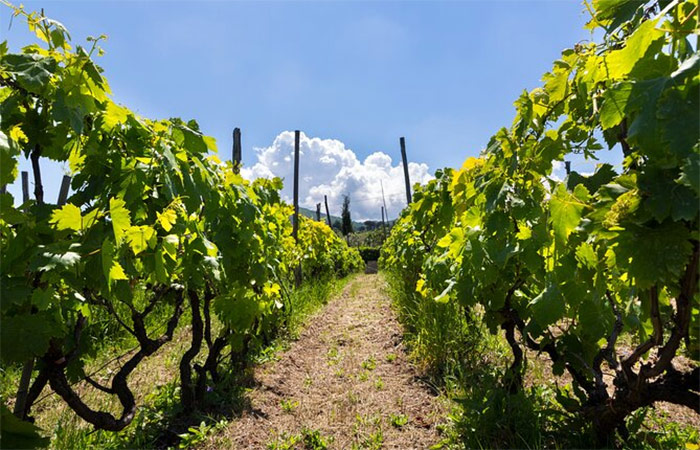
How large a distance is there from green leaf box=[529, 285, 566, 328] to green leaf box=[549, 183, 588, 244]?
361 millimetres

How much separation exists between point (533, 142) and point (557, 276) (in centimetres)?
63

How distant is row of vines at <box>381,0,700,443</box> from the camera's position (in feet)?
3.20

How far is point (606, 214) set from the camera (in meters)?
1.15

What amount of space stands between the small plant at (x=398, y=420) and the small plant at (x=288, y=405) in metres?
0.88

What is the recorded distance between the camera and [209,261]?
243cm

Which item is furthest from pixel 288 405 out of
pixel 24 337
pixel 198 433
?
pixel 24 337

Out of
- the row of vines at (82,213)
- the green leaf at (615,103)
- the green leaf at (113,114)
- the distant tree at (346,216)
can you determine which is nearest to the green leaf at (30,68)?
the row of vines at (82,213)

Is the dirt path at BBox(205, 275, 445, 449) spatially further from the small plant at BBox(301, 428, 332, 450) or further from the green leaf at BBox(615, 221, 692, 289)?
the green leaf at BBox(615, 221, 692, 289)

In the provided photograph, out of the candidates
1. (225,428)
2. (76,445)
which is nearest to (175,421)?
(225,428)

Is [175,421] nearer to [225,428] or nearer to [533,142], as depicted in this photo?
[225,428]

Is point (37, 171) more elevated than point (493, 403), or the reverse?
point (37, 171)

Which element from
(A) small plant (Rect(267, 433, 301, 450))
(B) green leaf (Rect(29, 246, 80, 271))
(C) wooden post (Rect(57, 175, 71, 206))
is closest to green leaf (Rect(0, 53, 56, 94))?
(B) green leaf (Rect(29, 246, 80, 271))

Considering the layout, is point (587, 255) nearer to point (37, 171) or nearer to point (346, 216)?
point (37, 171)

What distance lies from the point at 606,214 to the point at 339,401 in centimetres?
293
